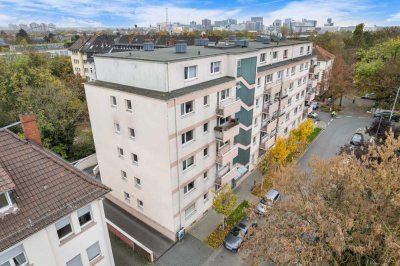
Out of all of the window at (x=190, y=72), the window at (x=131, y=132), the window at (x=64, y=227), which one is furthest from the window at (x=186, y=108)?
the window at (x=64, y=227)

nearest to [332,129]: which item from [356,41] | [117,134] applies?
[117,134]

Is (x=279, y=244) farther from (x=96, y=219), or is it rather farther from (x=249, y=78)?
(x=249, y=78)

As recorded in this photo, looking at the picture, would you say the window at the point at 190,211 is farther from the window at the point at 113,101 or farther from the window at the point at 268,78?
the window at the point at 268,78

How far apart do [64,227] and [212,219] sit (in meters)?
16.0

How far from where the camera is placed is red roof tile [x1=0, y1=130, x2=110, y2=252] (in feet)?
43.0

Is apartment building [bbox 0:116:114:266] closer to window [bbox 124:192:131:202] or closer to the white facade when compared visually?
the white facade

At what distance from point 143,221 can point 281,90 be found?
24654mm

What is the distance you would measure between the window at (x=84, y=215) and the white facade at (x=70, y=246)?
12 cm

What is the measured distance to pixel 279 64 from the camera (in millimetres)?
35125

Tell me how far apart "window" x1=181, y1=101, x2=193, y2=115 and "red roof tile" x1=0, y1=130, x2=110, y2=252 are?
8.69 meters

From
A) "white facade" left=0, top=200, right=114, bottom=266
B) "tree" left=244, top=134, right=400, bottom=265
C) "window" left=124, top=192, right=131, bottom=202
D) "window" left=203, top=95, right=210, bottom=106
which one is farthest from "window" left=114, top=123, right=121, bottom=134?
"tree" left=244, top=134, right=400, bottom=265

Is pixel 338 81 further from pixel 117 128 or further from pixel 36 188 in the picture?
pixel 36 188

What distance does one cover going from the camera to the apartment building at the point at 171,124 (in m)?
20.6

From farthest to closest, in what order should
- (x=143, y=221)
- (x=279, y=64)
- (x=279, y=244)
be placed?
(x=279, y=64)
(x=143, y=221)
(x=279, y=244)
